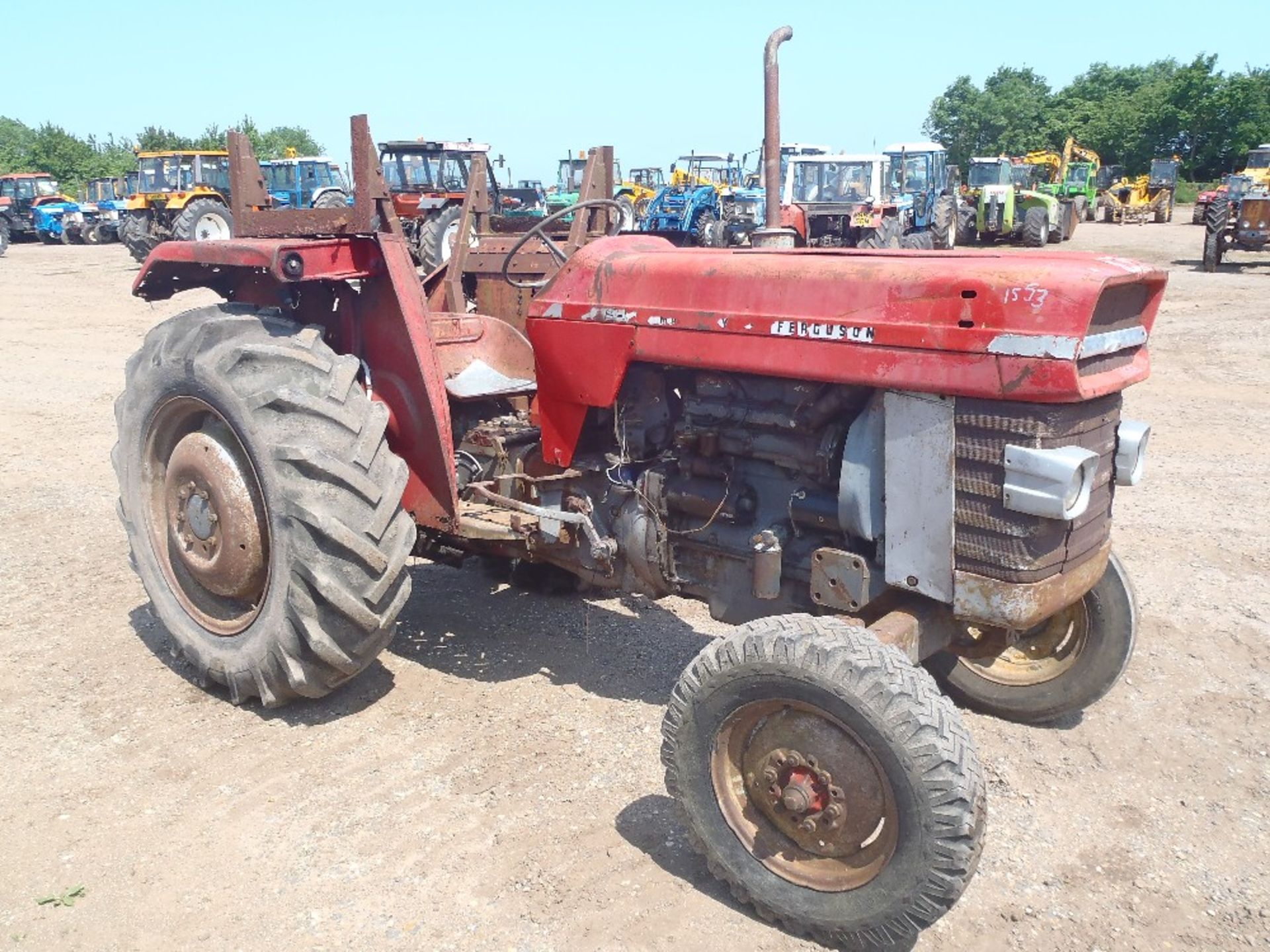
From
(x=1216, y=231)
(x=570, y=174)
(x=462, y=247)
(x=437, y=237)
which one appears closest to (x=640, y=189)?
(x=570, y=174)

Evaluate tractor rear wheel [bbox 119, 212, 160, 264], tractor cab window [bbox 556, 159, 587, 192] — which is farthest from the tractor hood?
tractor cab window [bbox 556, 159, 587, 192]

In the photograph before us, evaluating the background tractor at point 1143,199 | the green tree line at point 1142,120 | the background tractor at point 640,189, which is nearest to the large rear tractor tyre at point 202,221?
the background tractor at point 640,189

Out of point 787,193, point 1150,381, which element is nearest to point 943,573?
point 1150,381

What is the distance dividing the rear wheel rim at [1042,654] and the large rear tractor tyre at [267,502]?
2.00 m

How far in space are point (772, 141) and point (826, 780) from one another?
2.14 meters

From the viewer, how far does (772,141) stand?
356 centimetres

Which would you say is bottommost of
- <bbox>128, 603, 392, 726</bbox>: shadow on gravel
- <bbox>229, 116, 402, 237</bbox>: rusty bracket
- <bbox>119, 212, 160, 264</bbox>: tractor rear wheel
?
<bbox>128, 603, 392, 726</bbox>: shadow on gravel

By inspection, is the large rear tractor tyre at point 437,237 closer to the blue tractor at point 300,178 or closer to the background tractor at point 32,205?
the blue tractor at point 300,178

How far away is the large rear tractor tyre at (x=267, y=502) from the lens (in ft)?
11.0

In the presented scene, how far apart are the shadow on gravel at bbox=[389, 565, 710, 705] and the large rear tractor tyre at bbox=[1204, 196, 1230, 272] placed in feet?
55.0

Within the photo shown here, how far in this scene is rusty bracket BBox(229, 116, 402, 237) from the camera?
3.66 meters

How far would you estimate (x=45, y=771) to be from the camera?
3.35 m

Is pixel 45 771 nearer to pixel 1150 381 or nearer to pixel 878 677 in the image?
pixel 878 677

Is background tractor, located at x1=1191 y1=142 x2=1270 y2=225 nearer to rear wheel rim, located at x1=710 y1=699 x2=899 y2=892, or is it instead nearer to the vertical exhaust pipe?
the vertical exhaust pipe
